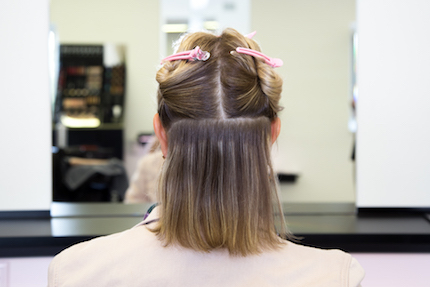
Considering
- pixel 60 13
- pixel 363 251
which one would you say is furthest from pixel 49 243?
pixel 60 13

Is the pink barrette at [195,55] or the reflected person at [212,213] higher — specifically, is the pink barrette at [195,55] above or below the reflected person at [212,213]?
above

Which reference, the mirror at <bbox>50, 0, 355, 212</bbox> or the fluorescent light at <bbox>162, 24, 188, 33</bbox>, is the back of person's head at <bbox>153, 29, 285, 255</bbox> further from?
the fluorescent light at <bbox>162, 24, 188, 33</bbox>

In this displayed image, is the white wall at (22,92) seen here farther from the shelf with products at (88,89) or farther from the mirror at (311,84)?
the shelf with products at (88,89)

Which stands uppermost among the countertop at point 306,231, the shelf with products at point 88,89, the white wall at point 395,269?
the shelf with products at point 88,89

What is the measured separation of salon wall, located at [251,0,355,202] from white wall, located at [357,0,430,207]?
74cm

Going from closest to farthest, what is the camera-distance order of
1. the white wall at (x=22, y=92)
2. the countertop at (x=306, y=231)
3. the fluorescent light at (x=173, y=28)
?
the countertop at (x=306, y=231) → the white wall at (x=22, y=92) → the fluorescent light at (x=173, y=28)

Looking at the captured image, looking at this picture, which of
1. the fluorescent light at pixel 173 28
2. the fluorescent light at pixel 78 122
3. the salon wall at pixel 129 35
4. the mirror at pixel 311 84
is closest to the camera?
the mirror at pixel 311 84

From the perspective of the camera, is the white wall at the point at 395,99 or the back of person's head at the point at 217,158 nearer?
the back of person's head at the point at 217,158

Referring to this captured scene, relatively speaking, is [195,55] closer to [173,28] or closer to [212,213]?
[212,213]

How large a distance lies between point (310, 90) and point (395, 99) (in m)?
0.94

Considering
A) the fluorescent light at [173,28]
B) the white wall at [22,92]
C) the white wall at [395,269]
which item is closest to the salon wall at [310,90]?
the fluorescent light at [173,28]

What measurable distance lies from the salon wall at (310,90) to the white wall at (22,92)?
123 centimetres

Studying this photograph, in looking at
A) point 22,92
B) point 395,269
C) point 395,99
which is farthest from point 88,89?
point 395,269

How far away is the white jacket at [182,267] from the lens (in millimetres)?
646
